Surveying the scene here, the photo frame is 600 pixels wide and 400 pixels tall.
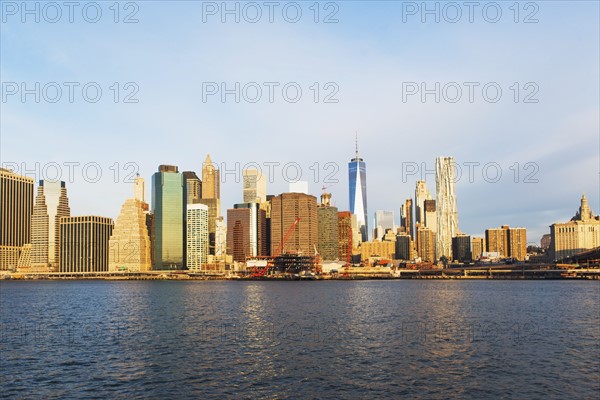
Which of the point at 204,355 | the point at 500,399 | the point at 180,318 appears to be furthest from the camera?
the point at 180,318

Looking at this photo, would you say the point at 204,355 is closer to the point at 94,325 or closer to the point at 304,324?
the point at 304,324

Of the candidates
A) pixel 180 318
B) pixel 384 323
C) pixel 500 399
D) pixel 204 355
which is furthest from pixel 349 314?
pixel 500 399

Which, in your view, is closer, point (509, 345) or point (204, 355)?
point (204, 355)

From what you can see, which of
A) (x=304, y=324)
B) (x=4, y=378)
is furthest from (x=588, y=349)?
(x=4, y=378)

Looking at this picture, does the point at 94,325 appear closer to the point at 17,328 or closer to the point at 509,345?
the point at 17,328

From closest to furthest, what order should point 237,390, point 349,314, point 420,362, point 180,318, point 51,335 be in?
1. point 237,390
2. point 420,362
3. point 51,335
4. point 180,318
5. point 349,314

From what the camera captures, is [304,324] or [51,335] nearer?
[51,335]

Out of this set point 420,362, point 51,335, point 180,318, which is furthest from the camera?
point 180,318

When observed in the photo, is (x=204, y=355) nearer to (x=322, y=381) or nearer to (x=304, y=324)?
(x=322, y=381)

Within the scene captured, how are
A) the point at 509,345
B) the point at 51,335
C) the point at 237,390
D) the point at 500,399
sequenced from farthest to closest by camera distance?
1. the point at 51,335
2. the point at 509,345
3. the point at 237,390
4. the point at 500,399
